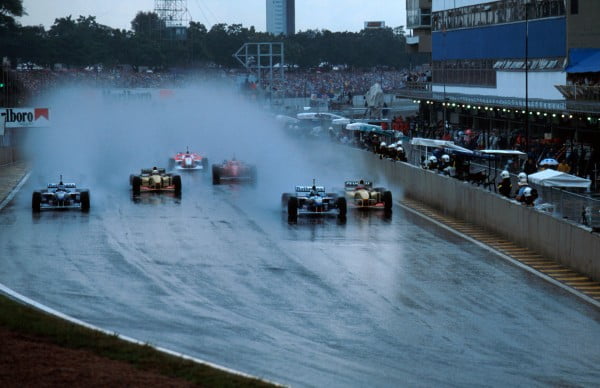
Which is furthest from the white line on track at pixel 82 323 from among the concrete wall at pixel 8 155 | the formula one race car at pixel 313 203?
the concrete wall at pixel 8 155

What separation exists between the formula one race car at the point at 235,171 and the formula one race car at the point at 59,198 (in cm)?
1145

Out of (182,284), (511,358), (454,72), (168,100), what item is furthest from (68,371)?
(168,100)

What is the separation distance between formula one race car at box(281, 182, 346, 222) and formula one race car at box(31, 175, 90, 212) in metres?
6.98

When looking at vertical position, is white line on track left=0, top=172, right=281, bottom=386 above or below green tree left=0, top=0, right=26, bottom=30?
below

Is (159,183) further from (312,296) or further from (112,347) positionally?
(112,347)

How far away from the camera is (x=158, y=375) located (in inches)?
615

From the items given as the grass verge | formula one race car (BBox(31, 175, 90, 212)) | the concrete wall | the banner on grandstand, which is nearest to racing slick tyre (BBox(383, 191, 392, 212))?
formula one race car (BBox(31, 175, 90, 212))

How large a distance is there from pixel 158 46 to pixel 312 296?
14014 centimetres

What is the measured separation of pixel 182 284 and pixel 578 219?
9824mm

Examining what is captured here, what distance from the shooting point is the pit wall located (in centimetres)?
2808

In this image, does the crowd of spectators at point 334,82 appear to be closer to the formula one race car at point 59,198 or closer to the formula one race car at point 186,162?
the formula one race car at point 186,162

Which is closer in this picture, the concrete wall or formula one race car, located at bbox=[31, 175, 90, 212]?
formula one race car, located at bbox=[31, 175, 90, 212]

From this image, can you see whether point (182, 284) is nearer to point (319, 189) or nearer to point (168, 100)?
point (319, 189)

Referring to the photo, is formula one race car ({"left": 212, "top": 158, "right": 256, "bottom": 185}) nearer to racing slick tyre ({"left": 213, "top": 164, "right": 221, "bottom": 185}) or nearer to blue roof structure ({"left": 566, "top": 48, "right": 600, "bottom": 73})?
racing slick tyre ({"left": 213, "top": 164, "right": 221, "bottom": 185})
